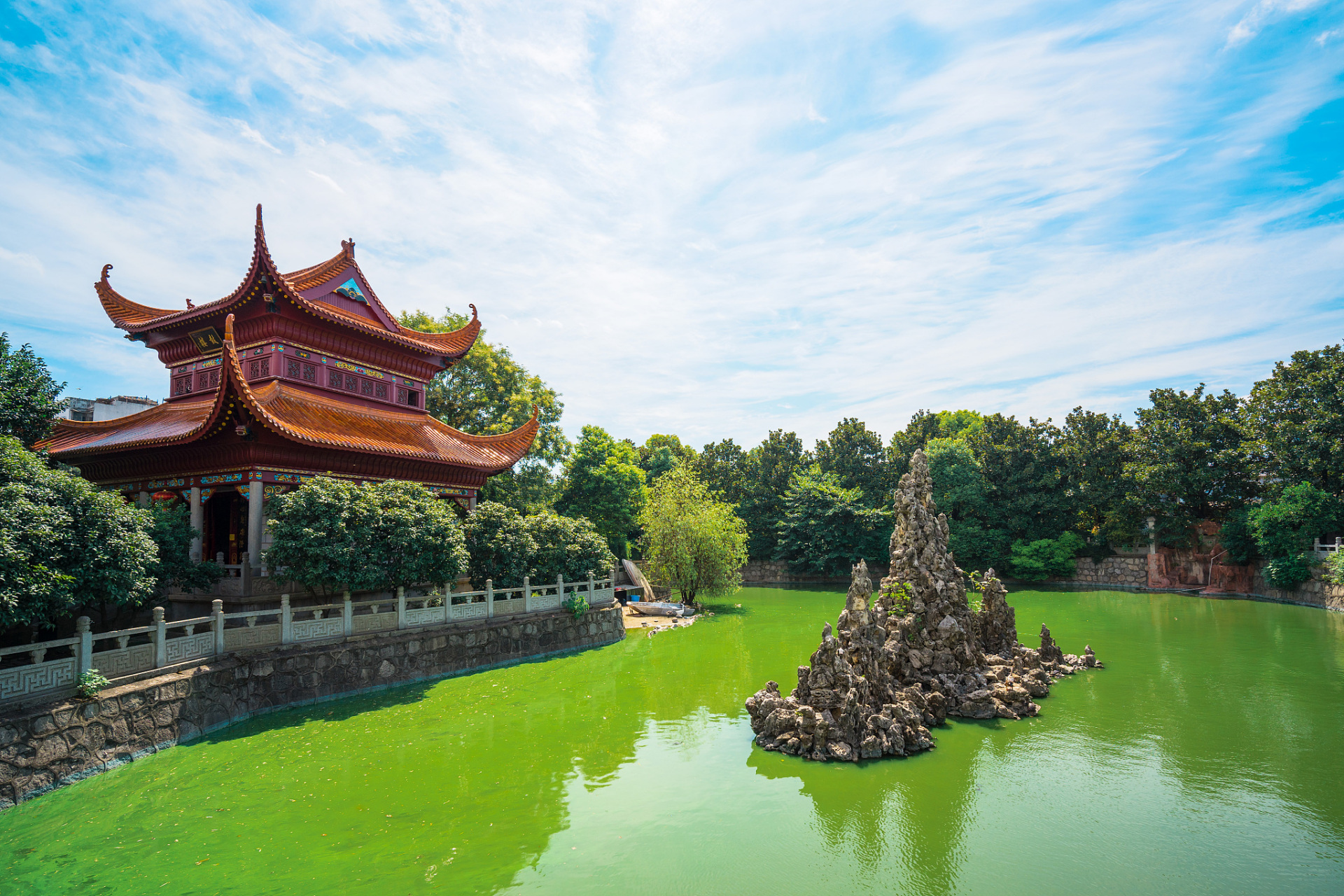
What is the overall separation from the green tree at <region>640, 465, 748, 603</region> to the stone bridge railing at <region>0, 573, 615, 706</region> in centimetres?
751

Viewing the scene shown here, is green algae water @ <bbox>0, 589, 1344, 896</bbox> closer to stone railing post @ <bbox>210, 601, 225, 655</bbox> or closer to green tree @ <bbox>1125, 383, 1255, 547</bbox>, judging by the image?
stone railing post @ <bbox>210, 601, 225, 655</bbox>

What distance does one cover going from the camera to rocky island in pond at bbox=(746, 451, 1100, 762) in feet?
34.3

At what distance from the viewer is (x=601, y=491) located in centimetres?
2953

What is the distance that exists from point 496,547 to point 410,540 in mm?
3544

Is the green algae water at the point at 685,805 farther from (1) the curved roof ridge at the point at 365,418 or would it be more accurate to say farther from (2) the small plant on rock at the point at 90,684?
(1) the curved roof ridge at the point at 365,418

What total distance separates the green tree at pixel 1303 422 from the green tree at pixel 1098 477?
526 cm

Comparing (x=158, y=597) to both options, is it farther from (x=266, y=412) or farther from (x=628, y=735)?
(x=628, y=735)

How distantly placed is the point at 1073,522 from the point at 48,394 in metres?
39.1

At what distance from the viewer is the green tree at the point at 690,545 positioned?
26.5 meters

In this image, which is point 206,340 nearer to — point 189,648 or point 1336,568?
point 189,648

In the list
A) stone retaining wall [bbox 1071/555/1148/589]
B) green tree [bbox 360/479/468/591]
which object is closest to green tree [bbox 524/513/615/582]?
green tree [bbox 360/479/468/591]

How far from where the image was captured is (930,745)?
10617 mm

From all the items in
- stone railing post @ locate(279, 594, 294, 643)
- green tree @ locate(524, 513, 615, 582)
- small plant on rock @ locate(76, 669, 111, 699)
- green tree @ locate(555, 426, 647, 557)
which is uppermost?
green tree @ locate(555, 426, 647, 557)

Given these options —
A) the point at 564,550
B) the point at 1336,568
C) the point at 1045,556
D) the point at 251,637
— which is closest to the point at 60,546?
the point at 251,637
